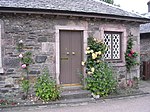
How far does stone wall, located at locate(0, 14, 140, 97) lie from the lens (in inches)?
290

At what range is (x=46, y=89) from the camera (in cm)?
731

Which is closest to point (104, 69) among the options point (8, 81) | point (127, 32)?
point (127, 32)

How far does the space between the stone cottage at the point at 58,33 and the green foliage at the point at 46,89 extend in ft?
1.37

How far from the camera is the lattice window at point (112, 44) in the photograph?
29.9 feet

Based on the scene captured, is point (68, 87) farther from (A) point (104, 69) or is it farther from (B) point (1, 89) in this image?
(B) point (1, 89)

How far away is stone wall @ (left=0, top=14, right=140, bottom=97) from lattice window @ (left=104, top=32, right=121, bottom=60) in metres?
1.45

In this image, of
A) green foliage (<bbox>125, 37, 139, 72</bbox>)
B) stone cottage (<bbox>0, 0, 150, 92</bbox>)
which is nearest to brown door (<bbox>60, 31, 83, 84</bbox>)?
stone cottage (<bbox>0, 0, 150, 92</bbox>)

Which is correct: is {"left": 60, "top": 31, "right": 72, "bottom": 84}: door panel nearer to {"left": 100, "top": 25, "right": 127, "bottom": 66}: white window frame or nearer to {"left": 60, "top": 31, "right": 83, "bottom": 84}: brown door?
{"left": 60, "top": 31, "right": 83, "bottom": 84}: brown door

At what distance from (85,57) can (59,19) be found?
1826 millimetres

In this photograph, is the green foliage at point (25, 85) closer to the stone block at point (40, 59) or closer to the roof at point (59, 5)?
the stone block at point (40, 59)

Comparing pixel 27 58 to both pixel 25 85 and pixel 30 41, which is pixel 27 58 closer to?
pixel 30 41

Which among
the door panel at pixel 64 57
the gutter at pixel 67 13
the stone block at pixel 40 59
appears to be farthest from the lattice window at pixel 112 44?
the stone block at pixel 40 59

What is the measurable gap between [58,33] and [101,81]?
243 cm

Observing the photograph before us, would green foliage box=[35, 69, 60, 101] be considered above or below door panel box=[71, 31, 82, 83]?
below
